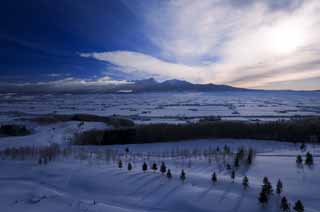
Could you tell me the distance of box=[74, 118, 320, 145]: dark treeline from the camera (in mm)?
10578

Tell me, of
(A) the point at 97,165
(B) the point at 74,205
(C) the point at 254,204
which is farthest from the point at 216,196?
(A) the point at 97,165

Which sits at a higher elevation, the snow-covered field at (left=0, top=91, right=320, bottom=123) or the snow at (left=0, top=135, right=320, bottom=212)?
the snow-covered field at (left=0, top=91, right=320, bottom=123)

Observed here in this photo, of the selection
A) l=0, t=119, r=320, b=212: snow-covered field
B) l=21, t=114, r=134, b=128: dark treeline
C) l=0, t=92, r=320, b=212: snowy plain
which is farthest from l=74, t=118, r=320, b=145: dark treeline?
l=0, t=119, r=320, b=212: snow-covered field

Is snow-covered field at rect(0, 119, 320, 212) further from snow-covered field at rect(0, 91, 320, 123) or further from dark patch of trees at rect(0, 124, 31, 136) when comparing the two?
snow-covered field at rect(0, 91, 320, 123)

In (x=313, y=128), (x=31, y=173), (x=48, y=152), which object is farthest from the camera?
(x=313, y=128)

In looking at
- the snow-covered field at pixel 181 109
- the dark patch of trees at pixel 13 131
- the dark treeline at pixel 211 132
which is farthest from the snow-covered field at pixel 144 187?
the snow-covered field at pixel 181 109

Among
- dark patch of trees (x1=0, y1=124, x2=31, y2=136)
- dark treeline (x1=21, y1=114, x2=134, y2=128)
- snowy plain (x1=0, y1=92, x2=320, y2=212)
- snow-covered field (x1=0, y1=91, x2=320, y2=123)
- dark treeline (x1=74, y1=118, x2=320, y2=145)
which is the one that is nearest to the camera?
snowy plain (x1=0, y1=92, x2=320, y2=212)

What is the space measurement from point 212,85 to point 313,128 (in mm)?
96987

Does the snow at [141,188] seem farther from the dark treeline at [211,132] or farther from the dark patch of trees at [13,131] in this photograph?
the dark patch of trees at [13,131]

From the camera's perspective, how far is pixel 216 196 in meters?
3.79

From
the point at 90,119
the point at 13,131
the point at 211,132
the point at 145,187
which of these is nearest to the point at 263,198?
the point at 145,187

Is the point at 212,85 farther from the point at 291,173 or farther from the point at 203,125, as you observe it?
the point at 291,173

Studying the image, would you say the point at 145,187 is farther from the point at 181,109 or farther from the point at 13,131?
the point at 181,109

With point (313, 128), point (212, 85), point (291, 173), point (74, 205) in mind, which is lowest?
point (74, 205)
